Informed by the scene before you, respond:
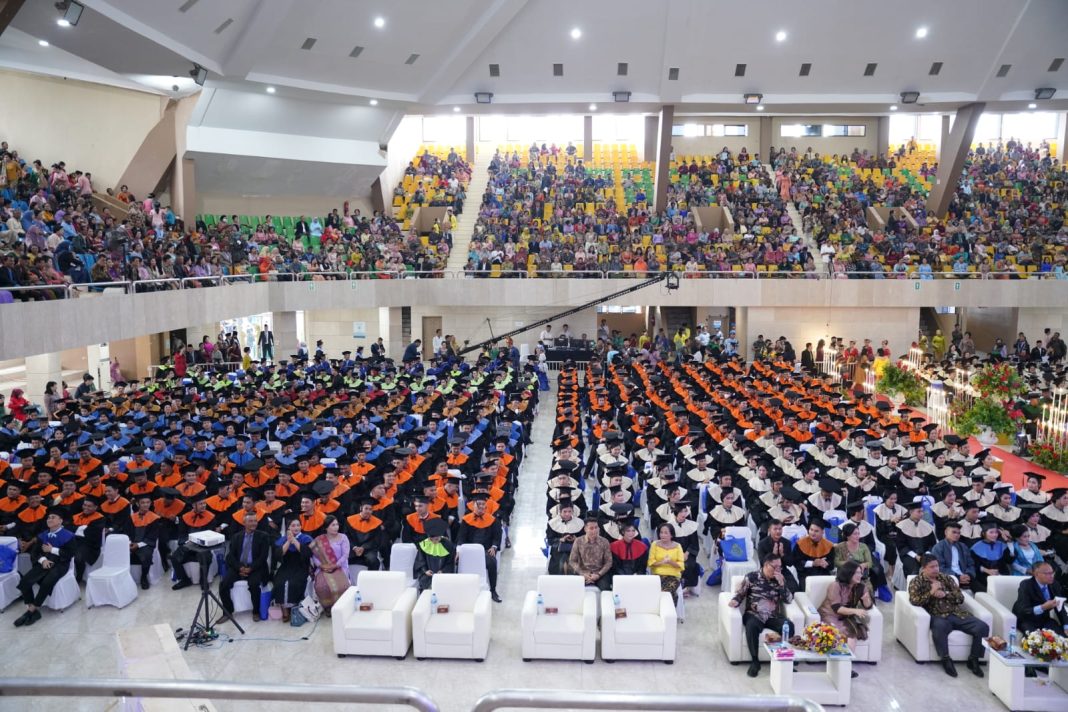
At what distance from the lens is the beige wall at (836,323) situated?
2880cm

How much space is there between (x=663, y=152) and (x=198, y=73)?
Answer: 52.8 ft

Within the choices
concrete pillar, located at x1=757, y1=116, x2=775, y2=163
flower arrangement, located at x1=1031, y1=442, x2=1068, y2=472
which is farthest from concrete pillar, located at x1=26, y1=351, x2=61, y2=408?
concrete pillar, located at x1=757, y1=116, x2=775, y2=163

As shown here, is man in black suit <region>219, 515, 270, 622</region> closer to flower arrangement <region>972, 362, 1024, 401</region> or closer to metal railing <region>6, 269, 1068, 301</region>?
flower arrangement <region>972, 362, 1024, 401</region>

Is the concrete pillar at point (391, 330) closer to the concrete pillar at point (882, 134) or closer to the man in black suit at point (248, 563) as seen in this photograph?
the man in black suit at point (248, 563)

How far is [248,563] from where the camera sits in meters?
9.92

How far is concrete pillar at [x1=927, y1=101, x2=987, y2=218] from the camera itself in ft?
103

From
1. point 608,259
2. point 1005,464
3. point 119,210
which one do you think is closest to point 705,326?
point 608,259

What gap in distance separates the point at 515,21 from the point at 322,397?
14.8m

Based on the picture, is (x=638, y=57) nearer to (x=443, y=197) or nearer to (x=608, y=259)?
(x=608, y=259)

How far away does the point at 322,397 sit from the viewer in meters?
18.8

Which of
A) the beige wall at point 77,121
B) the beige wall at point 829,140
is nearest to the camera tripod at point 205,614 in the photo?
the beige wall at point 77,121

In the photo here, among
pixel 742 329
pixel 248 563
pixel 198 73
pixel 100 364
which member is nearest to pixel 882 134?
pixel 742 329

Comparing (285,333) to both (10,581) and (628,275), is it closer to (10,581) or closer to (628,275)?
(628,275)

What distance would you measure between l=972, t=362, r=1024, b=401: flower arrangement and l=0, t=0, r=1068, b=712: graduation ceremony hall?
7 cm
